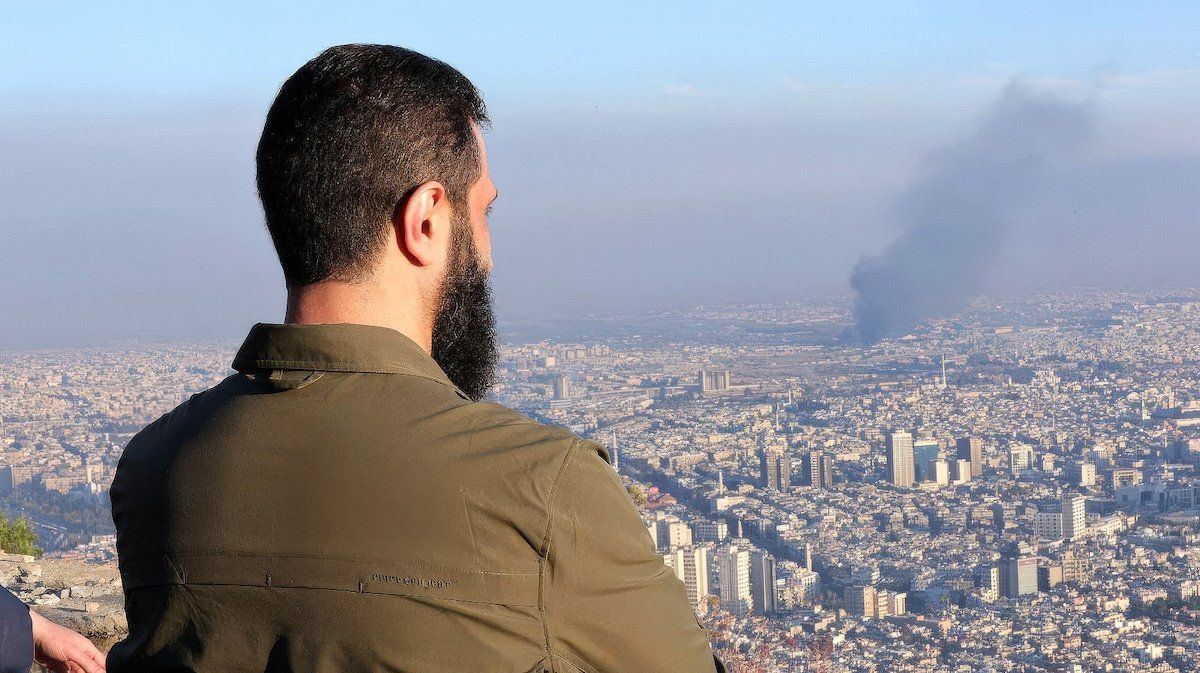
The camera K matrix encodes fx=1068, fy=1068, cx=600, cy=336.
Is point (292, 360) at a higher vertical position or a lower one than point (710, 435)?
higher

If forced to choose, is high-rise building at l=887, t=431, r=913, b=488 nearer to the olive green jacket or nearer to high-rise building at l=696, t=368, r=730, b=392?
high-rise building at l=696, t=368, r=730, b=392

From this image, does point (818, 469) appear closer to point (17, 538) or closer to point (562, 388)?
point (562, 388)

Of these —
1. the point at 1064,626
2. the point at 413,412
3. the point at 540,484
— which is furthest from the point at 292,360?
the point at 1064,626

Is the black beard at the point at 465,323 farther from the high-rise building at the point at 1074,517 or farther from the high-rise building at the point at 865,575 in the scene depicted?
the high-rise building at the point at 1074,517

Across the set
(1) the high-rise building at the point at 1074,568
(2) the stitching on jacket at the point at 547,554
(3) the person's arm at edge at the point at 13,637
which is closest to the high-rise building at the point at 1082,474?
(1) the high-rise building at the point at 1074,568

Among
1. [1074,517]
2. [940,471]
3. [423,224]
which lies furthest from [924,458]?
[423,224]

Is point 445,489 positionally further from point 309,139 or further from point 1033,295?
point 1033,295
